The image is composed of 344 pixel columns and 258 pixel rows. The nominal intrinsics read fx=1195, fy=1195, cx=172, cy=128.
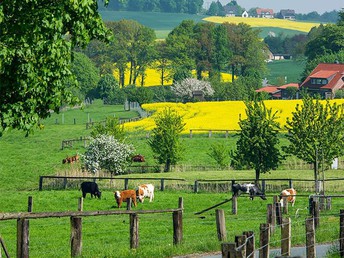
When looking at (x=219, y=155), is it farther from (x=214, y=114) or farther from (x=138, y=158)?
(x=214, y=114)

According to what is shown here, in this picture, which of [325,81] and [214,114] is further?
[325,81]

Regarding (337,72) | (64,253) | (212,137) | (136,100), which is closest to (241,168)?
(212,137)

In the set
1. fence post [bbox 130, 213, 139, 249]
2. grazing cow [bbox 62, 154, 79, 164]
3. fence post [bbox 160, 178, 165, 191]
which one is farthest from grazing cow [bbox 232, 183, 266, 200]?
fence post [bbox 130, 213, 139, 249]

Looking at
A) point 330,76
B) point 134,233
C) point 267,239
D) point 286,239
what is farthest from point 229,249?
point 330,76

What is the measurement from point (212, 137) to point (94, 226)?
53230 millimetres

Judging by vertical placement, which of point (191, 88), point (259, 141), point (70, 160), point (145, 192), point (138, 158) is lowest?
point (145, 192)

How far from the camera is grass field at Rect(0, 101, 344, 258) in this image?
33375 millimetres

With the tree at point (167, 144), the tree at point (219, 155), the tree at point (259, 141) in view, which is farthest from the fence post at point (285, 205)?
the tree at point (167, 144)

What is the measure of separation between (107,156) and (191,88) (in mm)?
91243

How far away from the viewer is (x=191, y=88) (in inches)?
6560

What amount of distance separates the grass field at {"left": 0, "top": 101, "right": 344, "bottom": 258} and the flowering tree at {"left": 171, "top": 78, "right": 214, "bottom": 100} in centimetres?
5784

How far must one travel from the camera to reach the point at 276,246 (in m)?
32.0

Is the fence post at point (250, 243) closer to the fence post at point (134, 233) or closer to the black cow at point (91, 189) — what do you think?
the fence post at point (134, 233)

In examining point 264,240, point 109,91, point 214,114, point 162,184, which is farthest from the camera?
point 109,91
